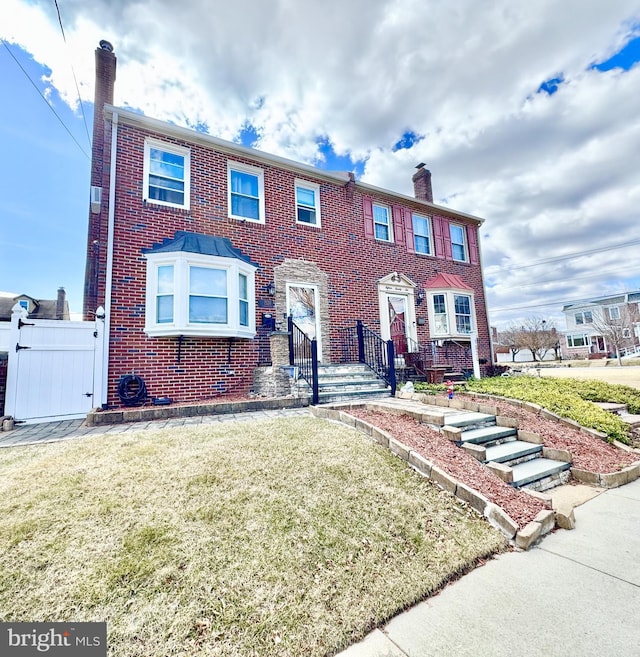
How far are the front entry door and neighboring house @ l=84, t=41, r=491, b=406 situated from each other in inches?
1.4

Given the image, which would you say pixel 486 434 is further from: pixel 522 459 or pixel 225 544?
pixel 225 544

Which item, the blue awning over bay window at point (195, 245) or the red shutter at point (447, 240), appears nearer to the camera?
the blue awning over bay window at point (195, 245)

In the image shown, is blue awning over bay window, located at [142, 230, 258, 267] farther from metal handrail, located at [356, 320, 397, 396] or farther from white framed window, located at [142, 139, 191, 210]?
metal handrail, located at [356, 320, 397, 396]

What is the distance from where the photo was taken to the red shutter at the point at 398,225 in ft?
39.7

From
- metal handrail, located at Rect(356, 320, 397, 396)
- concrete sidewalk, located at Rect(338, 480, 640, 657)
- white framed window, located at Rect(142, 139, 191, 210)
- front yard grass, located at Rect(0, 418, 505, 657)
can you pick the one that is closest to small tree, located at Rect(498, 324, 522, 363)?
metal handrail, located at Rect(356, 320, 397, 396)

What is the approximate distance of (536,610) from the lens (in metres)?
2.09

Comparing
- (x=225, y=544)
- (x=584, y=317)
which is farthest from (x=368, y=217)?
(x=584, y=317)

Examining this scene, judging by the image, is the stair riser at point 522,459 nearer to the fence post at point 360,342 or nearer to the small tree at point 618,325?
the fence post at point 360,342

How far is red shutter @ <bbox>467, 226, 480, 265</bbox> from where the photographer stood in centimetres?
1427

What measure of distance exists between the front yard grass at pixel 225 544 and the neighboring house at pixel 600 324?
34109 mm

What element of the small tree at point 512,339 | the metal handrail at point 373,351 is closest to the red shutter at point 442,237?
the metal handrail at point 373,351

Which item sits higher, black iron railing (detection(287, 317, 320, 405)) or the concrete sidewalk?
black iron railing (detection(287, 317, 320, 405))

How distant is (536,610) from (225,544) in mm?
2160

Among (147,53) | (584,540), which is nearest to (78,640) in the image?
(584,540)
